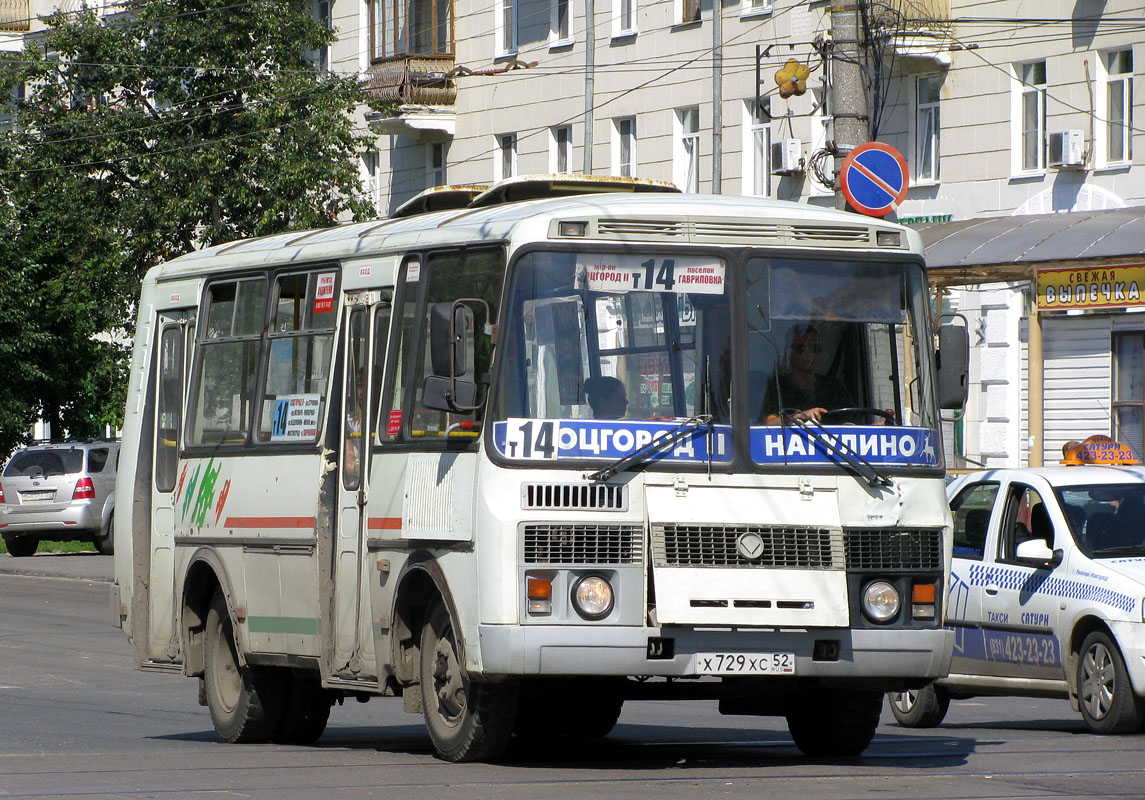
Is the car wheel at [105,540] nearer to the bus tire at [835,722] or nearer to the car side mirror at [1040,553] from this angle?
the car side mirror at [1040,553]

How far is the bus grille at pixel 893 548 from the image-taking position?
9.88m

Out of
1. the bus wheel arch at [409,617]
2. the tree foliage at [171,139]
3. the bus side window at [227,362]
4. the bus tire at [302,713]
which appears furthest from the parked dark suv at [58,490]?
the bus wheel arch at [409,617]

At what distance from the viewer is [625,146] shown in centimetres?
3828

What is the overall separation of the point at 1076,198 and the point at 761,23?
24.7 ft

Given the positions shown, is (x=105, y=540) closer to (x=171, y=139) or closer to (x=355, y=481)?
(x=171, y=139)

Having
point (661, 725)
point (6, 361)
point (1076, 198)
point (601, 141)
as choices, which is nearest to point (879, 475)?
point (661, 725)

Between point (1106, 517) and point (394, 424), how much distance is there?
186 inches

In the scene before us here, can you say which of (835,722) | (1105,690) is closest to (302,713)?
(835,722)

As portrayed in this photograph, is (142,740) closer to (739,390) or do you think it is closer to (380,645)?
(380,645)

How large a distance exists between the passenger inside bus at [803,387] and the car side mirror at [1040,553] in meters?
3.30

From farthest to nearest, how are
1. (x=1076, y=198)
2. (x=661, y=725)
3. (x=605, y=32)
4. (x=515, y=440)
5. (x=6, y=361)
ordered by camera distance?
(x=6, y=361) < (x=605, y=32) < (x=1076, y=198) < (x=661, y=725) < (x=515, y=440)

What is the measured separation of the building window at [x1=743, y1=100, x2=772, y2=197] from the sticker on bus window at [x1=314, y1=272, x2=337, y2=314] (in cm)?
2390

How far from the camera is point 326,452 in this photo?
36.8 feet

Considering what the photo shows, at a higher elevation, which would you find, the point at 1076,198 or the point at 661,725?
the point at 1076,198
